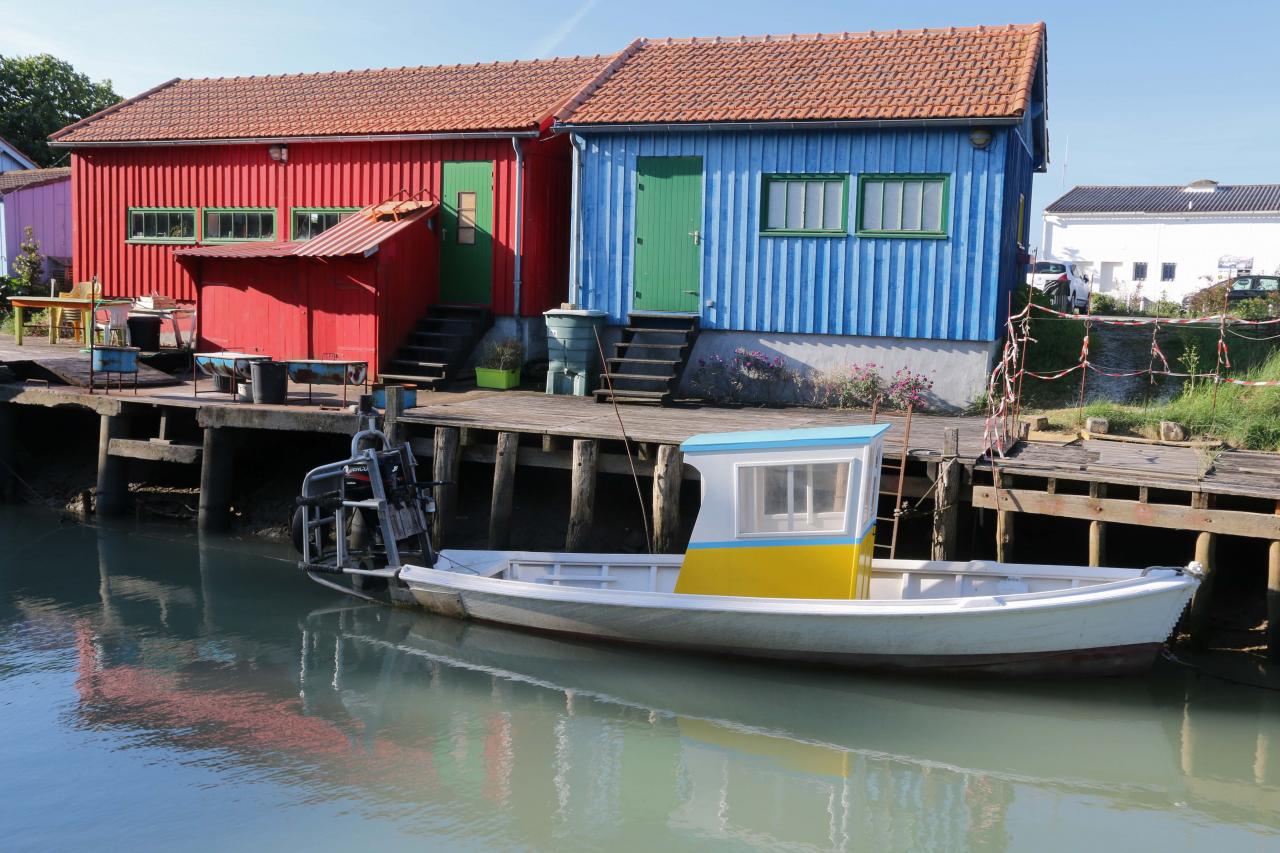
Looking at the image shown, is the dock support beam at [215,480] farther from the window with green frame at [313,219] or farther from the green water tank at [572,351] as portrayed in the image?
the window with green frame at [313,219]

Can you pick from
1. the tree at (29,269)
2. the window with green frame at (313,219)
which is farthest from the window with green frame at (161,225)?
the tree at (29,269)

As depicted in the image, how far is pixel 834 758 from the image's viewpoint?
8.62 meters

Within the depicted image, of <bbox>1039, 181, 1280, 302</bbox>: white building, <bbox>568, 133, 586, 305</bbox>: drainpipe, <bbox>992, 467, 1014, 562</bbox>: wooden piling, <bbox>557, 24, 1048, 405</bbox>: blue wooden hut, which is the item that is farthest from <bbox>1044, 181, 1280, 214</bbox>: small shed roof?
<bbox>992, 467, 1014, 562</bbox>: wooden piling

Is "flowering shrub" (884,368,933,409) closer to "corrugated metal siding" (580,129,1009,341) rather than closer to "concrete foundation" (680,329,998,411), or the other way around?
"concrete foundation" (680,329,998,411)

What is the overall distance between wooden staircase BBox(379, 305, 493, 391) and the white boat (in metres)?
6.47

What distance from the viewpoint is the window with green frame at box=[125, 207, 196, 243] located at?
20.4 metres

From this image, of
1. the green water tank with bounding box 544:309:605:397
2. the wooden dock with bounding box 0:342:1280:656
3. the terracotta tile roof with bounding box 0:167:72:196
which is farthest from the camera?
the terracotta tile roof with bounding box 0:167:72:196

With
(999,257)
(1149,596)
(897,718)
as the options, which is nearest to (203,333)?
(999,257)

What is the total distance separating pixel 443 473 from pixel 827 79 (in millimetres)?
8176

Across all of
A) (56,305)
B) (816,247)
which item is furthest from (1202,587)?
(56,305)

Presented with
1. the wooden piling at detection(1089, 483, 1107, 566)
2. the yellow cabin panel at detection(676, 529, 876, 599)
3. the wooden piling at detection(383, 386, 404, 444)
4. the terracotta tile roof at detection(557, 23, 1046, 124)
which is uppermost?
the terracotta tile roof at detection(557, 23, 1046, 124)

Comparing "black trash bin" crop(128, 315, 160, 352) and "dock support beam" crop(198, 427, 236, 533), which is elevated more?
"black trash bin" crop(128, 315, 160, 352)

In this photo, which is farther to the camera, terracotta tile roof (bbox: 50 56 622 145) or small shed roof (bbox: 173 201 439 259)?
terracotta tile roof (bbox: 50 56 622 145)

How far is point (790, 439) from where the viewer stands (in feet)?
31.8
